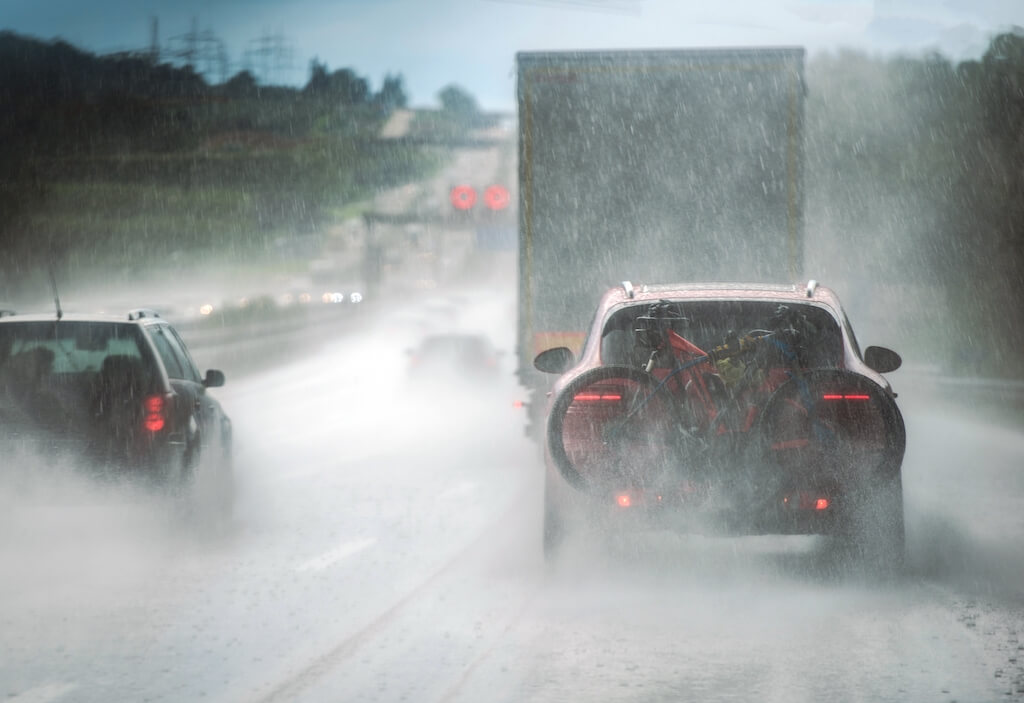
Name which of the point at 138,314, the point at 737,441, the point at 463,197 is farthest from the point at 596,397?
the point at 463,197

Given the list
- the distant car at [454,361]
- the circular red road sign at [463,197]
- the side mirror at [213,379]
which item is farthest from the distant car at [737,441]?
the circular red road sign at [463,197]

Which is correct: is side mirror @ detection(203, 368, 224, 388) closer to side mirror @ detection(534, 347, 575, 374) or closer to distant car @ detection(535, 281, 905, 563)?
side mirror @ detection(534, 347, 575, 374)

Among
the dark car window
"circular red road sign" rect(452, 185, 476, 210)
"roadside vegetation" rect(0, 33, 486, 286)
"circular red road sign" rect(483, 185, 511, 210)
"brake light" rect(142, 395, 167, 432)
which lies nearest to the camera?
"brake light" rect(142, 395, 167, 432)

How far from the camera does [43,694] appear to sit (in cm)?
630

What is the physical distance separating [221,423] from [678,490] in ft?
16.6

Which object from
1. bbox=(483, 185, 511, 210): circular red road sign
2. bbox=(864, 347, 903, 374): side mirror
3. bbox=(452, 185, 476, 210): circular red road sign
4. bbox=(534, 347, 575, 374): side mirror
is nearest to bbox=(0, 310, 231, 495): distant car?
bbox=(534, 347, 575, 374): side mirror

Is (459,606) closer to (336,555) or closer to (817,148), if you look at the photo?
(336,555)

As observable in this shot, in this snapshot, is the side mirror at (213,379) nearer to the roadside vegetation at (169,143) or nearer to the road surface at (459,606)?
the road surface at (459,606)

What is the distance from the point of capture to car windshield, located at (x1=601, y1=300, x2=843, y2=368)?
866 centimetres

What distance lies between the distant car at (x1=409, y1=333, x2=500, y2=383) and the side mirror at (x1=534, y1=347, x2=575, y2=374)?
17240mm

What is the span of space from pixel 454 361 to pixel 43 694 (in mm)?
21929

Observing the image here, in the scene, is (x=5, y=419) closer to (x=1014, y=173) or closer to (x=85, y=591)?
(x=85, y=591)

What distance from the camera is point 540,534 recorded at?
36.4 feet

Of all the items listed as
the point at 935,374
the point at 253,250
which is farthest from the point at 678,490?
the point at 253,250
